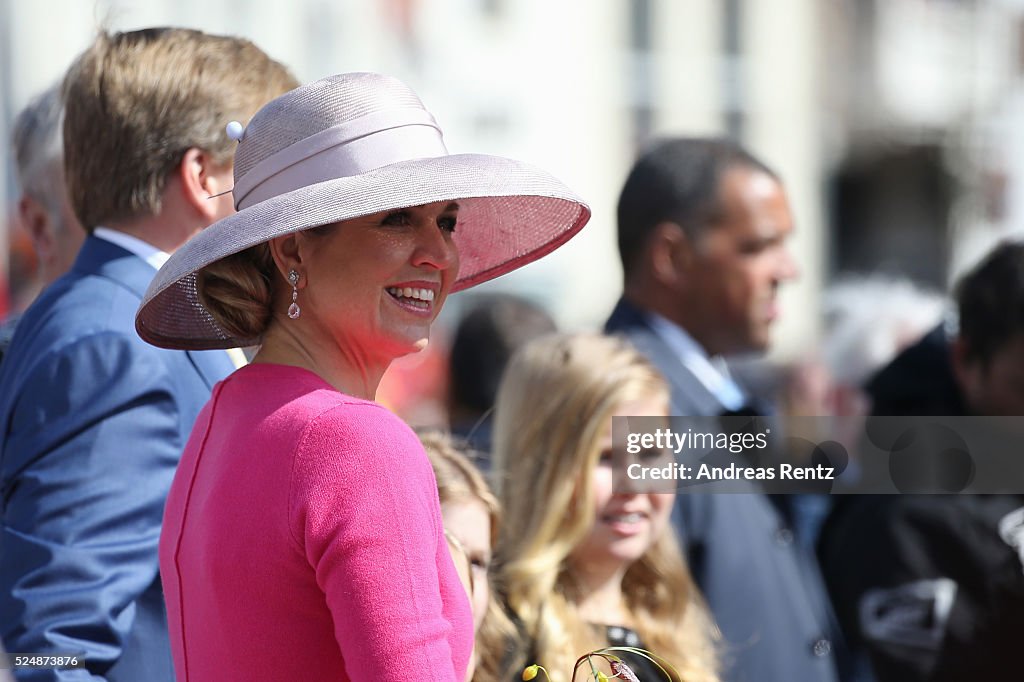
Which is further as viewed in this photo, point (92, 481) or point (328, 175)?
point (92, 481)

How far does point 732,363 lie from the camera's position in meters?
9.13

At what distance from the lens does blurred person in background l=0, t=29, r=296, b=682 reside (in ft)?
6.89

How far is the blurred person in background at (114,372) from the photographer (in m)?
2.10

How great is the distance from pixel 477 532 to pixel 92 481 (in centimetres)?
68

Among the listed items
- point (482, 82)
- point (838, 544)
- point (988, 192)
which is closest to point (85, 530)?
point (838, 544)

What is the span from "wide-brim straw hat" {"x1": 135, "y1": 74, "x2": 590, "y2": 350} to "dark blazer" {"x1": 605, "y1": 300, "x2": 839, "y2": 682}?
1.33 meters

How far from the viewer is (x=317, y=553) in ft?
5.12

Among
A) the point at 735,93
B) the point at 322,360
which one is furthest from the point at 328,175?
the point at 735,93

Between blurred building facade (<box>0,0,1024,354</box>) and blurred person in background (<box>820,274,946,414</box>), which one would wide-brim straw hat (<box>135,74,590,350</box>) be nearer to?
blurred person in background (<box>820,274,946,414</box>)

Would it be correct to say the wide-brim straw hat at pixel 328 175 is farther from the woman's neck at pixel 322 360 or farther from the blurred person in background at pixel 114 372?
the blurred person in background at pixel 114 372

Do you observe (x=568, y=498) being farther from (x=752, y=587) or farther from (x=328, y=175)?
(x=328, y=175)

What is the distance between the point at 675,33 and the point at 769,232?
22468mm

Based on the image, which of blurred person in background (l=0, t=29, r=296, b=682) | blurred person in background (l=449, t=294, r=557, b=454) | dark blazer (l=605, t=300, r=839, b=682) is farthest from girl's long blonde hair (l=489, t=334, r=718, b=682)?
blurred person in background (l=449, t=294, r=557, b=454)

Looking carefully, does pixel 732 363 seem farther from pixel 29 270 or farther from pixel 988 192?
pixel 988 192
